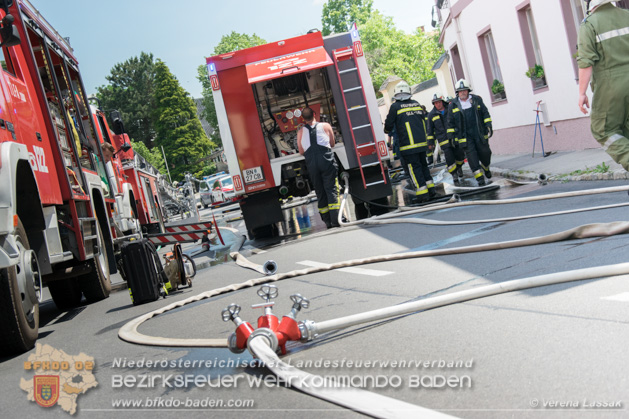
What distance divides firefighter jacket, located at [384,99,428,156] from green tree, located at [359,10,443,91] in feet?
199

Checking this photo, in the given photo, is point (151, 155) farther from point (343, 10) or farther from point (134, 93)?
point (343, 10)

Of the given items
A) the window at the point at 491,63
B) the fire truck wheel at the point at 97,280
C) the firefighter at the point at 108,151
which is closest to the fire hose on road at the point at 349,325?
the fire truck wheel at the point at 97,280

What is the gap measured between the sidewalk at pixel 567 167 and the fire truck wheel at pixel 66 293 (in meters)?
6.84

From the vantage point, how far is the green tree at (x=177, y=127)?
85562 mm

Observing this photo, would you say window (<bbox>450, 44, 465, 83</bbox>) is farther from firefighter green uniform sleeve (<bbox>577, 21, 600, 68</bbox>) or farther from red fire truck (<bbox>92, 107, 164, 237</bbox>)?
firefighter green uniform sleeve (<bbox>577, 21, 600, 68</bbox>)

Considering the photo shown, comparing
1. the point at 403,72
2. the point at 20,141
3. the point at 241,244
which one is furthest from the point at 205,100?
the point at 20,141

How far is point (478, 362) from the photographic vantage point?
134 inches

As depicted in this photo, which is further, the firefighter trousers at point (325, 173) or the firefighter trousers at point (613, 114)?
the firefighter trousers at point (325, 173)

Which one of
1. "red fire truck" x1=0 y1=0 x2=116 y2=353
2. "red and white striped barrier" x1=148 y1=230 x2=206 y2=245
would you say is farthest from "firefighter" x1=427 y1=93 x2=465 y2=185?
"red fire truck" x1=0 y1=0 x2=116 y2=353

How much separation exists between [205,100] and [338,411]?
88.9 metres

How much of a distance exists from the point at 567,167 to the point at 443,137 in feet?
11.6

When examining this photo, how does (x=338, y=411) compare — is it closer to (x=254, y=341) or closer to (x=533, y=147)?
(x=254, y=341)

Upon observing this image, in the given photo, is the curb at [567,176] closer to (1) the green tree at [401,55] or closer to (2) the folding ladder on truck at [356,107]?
(2) the folding ladder on truck at [356,107]

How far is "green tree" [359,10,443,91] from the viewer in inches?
2859
